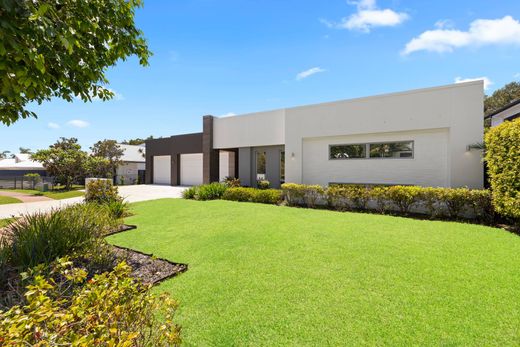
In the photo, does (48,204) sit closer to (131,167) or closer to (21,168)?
(131,167)

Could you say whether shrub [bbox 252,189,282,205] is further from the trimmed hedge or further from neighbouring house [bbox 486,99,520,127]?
neighbouring house [bbox 486,99,520,127]

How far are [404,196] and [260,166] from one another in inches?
355

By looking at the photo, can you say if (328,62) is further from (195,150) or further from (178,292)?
(195,150)

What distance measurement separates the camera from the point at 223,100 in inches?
611

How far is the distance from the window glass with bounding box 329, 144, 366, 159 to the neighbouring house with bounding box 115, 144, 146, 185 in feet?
76.0

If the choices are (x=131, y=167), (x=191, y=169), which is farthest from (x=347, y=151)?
(x=131, y=167)

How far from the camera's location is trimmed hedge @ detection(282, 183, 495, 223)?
7973 millimetres

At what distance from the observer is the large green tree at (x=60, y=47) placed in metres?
2.39

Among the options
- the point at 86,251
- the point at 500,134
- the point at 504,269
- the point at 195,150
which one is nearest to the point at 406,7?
the point at 500,134

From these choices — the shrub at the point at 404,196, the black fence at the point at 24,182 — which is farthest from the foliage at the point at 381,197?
the black fence at the point at 24,182

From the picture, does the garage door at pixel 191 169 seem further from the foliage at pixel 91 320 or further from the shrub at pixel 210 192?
the foliage at pixel 91 320

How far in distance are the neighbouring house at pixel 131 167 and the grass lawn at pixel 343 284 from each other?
24.1m

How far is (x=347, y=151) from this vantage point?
39.2ft

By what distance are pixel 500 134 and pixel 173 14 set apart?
399 inches
